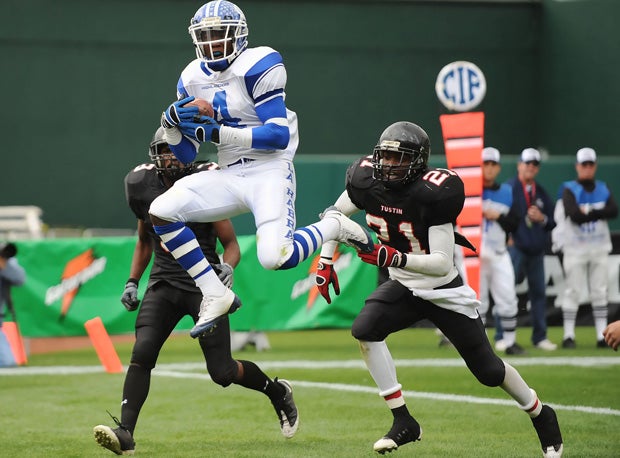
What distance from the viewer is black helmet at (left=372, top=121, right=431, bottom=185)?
6.07m

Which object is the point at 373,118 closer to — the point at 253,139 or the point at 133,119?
the point at 133,119

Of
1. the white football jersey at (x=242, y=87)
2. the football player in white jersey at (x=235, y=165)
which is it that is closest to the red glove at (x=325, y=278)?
the football player in white jersey at (x=235, y=165)

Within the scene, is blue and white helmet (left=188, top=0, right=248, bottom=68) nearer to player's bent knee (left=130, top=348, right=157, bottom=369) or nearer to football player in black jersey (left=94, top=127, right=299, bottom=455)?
football player in black jersey (left=94, top=127, right=299, bottom=455)

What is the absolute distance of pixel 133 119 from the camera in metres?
22.0

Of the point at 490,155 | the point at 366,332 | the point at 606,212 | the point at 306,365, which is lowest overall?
the point at 306,365

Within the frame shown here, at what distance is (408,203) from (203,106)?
123cm

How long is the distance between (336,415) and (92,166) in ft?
48.2

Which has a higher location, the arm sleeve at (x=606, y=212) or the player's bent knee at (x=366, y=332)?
the player's bent knee at (x=366, y=332)

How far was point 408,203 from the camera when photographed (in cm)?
612

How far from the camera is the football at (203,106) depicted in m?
6.06

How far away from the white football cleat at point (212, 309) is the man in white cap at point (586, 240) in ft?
21.8

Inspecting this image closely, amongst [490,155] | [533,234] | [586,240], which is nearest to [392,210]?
[490,155]

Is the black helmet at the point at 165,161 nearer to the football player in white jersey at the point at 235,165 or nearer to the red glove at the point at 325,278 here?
the football player in white jersey at the point at 235,165

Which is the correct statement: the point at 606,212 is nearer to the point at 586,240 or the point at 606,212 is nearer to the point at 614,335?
the point at 586,240
